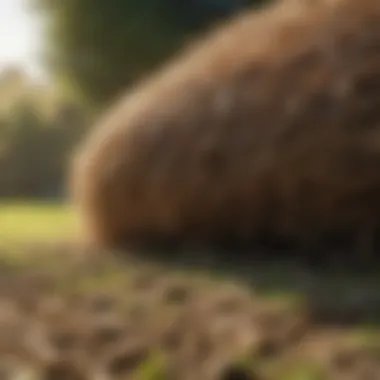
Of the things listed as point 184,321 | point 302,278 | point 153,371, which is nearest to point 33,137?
point 302,278

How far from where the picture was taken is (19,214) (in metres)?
5.60

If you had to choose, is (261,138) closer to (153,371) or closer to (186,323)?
(186,323)

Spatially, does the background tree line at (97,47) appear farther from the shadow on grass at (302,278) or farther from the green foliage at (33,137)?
the shadow on grass at (302,278)

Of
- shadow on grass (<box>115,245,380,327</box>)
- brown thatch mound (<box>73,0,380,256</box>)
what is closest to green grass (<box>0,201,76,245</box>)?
brown thatch mound (<box>73,0,380,256</box>)

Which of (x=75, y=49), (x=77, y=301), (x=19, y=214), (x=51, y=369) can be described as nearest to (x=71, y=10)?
(x=75, y=49)

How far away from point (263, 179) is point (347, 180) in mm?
285

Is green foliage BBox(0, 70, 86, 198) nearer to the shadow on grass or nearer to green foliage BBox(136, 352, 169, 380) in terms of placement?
the shadow on grass

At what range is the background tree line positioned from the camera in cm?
823

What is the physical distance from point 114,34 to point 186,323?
21.0 ft

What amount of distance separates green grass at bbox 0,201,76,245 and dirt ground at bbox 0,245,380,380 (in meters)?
1.06

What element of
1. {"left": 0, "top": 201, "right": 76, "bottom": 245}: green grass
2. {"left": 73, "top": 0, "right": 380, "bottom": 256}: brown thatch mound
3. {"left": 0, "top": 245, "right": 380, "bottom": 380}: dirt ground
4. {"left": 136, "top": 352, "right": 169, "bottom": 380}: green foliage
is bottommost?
{"left": 136, "top": 352, "right": 169, "bottom": 380}: green foliage

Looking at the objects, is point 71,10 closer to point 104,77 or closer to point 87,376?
point 104,77

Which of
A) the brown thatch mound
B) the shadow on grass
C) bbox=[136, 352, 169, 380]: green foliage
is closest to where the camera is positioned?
bbox=[136, 352, 169, 380]: green foliage

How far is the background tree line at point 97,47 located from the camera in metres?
8.23
